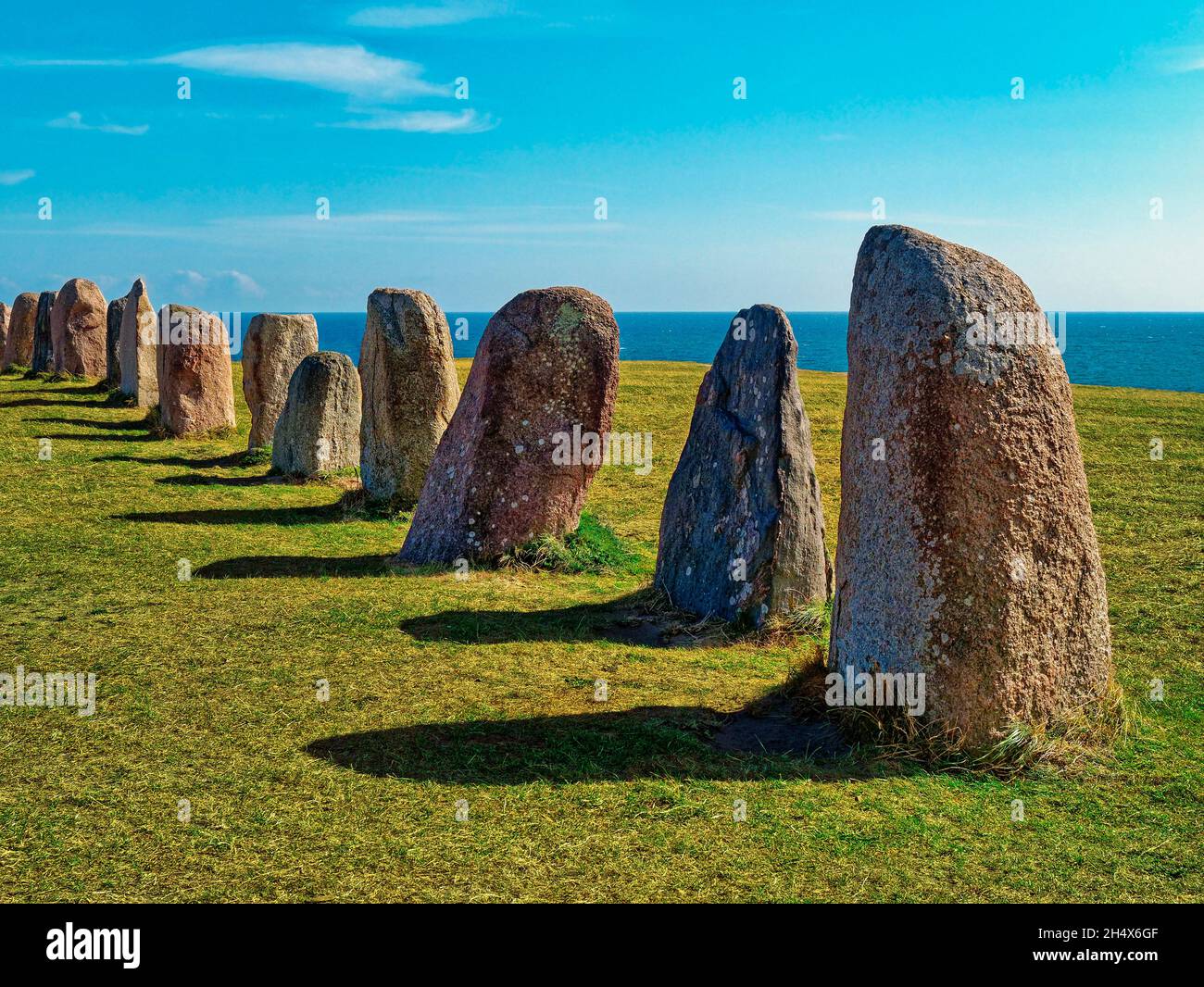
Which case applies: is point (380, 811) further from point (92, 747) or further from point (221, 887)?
point (92, 747)

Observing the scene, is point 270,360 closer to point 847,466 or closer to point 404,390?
point 404,390

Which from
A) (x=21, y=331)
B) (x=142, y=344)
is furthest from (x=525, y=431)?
(x=21, y=331)

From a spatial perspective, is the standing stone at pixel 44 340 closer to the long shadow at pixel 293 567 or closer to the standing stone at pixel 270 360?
the standing stone at pixel 270 360

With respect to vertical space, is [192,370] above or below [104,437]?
above

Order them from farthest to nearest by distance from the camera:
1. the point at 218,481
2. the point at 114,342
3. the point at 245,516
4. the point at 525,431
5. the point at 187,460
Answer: the point at 114,342, the point at 187,460, the point at 218,481, the point at 245,516, the point at 525,431

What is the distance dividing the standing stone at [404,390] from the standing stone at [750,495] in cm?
461

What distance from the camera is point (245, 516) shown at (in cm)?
1231

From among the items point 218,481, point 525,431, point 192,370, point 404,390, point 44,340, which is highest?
point 44,340

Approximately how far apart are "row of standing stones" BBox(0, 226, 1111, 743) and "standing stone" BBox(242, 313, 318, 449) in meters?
0.85

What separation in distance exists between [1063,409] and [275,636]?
17.9ft

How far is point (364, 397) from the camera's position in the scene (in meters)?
12.9

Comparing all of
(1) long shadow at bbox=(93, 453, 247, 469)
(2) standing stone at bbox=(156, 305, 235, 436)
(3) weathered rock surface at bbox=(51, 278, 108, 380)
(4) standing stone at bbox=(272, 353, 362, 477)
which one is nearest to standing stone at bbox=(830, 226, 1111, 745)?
(4) standing stone at bbox=(272, 353, 362, 477)

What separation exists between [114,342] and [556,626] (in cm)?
1939

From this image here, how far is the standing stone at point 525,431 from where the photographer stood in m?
10.1
